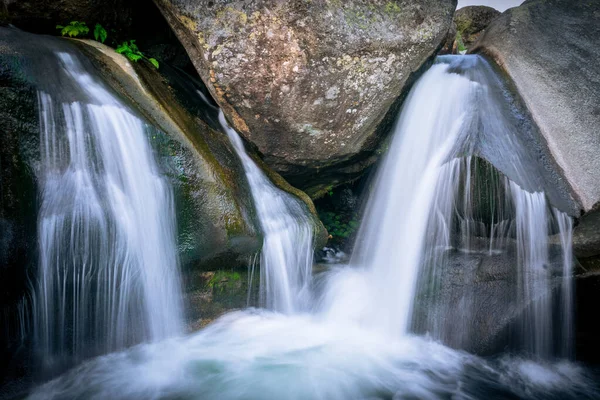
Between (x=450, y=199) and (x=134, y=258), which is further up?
(x=450, y=199)

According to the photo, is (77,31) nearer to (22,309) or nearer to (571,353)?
(22,309)

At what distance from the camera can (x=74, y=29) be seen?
4.36 metres

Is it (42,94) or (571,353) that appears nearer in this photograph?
(42,94)

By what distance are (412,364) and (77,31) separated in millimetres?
5192

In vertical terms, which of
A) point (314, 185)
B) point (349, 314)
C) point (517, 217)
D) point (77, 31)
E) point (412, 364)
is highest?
point (77, 31)

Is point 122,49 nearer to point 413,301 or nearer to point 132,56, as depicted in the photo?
point 132,56

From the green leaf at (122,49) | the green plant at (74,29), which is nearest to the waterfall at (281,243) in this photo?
the green leaf at (122,49)

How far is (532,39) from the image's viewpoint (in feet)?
16.6

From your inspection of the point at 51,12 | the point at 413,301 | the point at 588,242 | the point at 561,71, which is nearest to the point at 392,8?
the point at 561,71

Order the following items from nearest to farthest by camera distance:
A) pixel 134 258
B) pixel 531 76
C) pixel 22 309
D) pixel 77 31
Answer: pixel 22 309 → pixel 134 258 → pixel 77 31 → pixel 531 76

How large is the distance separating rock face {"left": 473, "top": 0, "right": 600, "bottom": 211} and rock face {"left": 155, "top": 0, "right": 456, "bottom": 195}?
3.65 ft

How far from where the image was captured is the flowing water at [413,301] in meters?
3.55

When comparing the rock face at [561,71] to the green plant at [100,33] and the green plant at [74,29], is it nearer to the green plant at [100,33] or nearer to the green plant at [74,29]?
the green plant at [100,33]

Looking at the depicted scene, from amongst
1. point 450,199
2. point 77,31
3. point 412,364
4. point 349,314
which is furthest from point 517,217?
point 77,31
